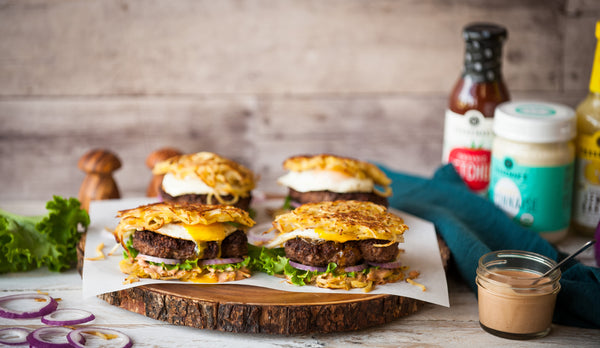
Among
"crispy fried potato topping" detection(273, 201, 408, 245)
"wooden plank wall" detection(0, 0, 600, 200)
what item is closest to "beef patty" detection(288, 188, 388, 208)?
"crispy fried potato topping" detection(273, 201, 408, 245)

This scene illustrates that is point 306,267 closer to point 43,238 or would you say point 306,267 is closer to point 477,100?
point 43,238

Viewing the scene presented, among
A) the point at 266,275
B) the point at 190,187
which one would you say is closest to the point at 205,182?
the point at 190,187

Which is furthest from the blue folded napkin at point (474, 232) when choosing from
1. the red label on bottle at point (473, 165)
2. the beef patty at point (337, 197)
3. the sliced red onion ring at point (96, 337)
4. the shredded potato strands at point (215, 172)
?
the sliced red onion ring at point (96, 337)

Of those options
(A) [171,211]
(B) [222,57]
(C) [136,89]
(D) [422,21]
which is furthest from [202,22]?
(A) [171,211]

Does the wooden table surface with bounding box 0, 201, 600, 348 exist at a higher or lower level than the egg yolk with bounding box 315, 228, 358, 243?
lower

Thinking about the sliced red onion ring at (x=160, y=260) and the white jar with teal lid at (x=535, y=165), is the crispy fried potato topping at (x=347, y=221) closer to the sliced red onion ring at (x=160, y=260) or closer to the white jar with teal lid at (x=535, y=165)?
the sliced red onion ring at (x=160, y=260)

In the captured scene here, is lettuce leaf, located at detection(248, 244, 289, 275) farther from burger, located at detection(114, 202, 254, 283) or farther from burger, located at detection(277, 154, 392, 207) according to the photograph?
burger, located at detection(277, 154, 392, 207)
